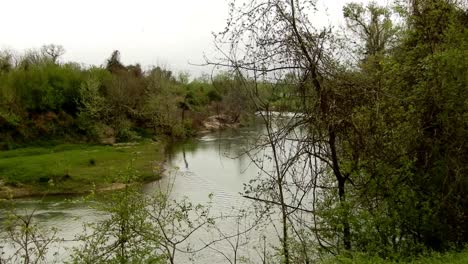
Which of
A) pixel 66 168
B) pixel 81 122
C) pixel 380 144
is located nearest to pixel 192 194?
pixel 66 168

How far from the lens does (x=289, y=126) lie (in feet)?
24.8

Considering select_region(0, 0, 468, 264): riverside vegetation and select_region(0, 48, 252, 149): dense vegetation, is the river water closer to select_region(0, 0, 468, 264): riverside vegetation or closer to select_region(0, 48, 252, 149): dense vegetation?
select_region(0, 0, 468, 264): riverside vegetation

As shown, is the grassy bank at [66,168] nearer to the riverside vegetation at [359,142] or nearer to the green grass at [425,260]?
the riverside vegetation at [359,142]

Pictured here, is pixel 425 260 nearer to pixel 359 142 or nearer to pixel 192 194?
pixel 359 142

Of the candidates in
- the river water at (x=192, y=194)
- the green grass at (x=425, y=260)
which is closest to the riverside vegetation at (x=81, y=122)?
the river water at (x=192, y=194)

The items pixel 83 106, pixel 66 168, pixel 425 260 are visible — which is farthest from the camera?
pixel 83 106

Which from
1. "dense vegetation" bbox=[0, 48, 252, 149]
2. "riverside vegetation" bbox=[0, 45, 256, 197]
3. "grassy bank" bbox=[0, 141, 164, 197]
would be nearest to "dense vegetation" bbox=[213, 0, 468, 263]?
"grassy bank" bbox=[0, 141, 164, 197]

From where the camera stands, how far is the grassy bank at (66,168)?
95.0ft

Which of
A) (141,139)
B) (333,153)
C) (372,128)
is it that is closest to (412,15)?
(372,128)

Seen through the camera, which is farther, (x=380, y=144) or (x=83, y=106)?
(x=83, y=106)

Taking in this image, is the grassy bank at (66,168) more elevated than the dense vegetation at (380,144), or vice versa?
the dense vegetation at (380,144)

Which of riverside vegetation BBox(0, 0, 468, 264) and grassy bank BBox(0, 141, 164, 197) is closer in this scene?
riverside vegetation BBox(0, 0, 468, 264)

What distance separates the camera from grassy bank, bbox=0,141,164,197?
29.0 metres

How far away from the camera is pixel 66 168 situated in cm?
3127
